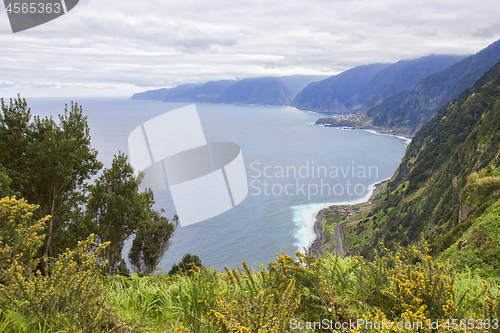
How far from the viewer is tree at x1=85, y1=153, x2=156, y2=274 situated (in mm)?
12797

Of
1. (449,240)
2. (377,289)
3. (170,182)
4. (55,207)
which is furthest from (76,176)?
(170,182)

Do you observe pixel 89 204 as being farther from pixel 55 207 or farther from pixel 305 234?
pixel 305 234

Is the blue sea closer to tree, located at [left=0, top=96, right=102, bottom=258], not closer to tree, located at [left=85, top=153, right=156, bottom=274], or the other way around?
tree, located at [left=85, top=153, right=156, bottom=274]

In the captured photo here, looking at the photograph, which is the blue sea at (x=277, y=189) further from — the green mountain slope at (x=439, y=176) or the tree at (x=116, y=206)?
the green mountain slope at (x=439, y=176)

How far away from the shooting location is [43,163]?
1045 centimetres

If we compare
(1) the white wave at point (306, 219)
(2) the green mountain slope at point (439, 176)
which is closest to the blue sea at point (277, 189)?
(1) the white wave at point (306, 219)

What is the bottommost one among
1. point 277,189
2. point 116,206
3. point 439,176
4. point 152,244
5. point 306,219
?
point 306,219

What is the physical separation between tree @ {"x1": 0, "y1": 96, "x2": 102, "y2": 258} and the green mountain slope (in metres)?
35.8

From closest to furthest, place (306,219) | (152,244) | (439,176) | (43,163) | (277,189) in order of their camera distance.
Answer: (43,163), (152,244), (439,176), (306,219), (277,189)

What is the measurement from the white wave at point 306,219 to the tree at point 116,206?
39243 millimetres

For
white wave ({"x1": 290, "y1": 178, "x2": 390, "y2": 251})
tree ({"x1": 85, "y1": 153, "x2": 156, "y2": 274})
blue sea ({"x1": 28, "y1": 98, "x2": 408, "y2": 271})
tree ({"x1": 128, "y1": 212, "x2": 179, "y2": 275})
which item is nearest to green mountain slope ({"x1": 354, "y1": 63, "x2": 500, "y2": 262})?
white wave ({"x1": 290, "y1": 178, "x2": 390, "y2": 251})

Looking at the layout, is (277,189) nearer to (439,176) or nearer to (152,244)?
(439,176)

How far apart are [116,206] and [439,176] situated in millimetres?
61831

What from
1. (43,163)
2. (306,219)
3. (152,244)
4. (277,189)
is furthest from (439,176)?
(43,163)
